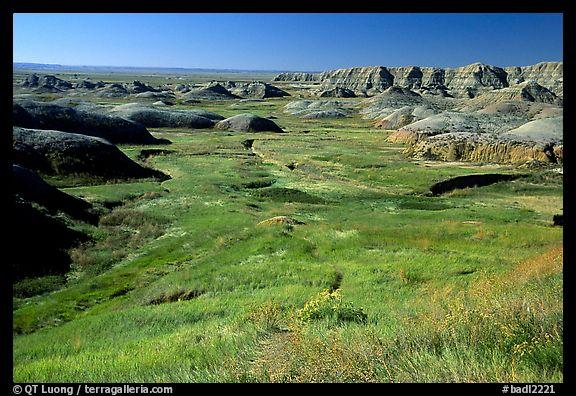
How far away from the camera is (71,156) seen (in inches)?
2039

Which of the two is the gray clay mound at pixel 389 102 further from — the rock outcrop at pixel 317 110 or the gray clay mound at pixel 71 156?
the gray clay mound at pixel 71 156

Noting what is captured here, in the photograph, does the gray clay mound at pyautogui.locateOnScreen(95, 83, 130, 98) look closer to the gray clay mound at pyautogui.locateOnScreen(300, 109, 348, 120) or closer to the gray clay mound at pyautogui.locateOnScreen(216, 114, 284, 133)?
the gray clay mound at pyautogui.locateOnScreen(300, 109, 348, 120)

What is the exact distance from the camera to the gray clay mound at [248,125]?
4038 inches

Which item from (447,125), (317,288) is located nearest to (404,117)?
Result: (447,125)

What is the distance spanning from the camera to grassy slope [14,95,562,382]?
6.67 m

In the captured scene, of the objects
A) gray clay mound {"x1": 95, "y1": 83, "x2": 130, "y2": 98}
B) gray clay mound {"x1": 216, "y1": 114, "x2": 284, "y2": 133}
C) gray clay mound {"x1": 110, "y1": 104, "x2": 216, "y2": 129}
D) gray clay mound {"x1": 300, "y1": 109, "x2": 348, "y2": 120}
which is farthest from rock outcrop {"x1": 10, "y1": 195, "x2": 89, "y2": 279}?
gray clay mound {"x1": 95, "y1": 83, "x2": 130, "y2": 98}

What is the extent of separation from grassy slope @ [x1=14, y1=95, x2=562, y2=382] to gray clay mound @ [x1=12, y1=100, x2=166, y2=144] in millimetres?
26433

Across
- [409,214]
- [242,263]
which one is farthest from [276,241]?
[409,214]

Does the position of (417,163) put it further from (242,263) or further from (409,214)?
(242,263)

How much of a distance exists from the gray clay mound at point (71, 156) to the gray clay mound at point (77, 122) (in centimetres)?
1448

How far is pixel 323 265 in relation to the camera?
22.9 meters
